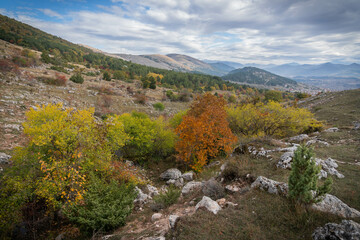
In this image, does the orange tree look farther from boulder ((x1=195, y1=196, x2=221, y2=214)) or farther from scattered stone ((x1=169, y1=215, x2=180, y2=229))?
scattered stone ((x1=169, y1=215, x2=180, y2=229))

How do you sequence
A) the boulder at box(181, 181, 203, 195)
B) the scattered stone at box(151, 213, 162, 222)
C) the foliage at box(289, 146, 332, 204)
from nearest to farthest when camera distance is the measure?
the foliage at box(289, 146, 332, 204) < the scattered stone at box(151, 213, 162, 222) < the boulder at box(181, 181, 203, 195)

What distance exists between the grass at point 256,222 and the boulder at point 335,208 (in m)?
0.35

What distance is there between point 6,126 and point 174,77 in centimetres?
11160

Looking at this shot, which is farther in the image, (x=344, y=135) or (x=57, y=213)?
(x=344, y=135)

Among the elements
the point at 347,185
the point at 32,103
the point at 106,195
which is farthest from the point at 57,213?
the point at 32,103

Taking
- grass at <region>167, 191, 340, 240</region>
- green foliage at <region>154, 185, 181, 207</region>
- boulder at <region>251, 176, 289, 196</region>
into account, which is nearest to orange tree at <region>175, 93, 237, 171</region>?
green foliage at <region>154, 185, 181, 207</region>

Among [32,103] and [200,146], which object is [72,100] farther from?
[200,146]

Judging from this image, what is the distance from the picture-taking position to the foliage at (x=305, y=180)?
6.37 m

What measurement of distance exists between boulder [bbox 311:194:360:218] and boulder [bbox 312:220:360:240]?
123 centimetres

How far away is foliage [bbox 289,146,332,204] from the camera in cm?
637

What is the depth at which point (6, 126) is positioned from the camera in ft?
57.3

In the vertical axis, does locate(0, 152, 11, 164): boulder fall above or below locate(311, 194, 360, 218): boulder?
below

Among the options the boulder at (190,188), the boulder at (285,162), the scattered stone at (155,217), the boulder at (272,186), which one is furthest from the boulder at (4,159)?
the boulder at (285,162)

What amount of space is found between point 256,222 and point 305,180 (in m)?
2.58
